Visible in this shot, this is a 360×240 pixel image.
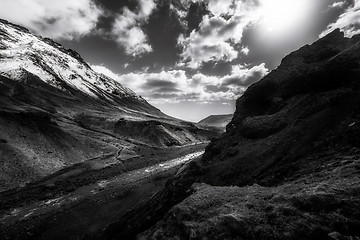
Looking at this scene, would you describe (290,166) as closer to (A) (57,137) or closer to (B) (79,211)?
(B) (79,211)

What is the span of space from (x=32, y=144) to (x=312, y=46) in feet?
253

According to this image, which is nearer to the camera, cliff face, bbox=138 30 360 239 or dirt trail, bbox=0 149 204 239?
cliff face, bbox=138 30 360 239

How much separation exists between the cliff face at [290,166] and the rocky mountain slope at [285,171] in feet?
0.22

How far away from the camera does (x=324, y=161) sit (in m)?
21.7

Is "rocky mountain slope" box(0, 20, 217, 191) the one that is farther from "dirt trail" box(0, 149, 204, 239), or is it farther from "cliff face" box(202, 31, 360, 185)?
"cliff face" box(202, 31, 360, 185)

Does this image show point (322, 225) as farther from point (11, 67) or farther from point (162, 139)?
point (11, 67)

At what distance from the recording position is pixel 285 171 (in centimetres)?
2347

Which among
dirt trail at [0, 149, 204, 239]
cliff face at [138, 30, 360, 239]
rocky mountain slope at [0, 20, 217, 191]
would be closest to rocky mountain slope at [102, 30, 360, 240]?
cliff face at [138, 30, 360, 239]

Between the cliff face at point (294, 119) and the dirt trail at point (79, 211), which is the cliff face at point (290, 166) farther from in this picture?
the dirt trail at point (79, 211)

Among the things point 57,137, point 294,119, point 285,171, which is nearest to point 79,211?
point 285,171

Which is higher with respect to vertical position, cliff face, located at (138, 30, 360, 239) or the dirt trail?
cliff face, located at (138, 30, 360, 239)

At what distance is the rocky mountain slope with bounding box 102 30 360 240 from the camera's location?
14477 mm

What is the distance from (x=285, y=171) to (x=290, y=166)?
3.18 ft

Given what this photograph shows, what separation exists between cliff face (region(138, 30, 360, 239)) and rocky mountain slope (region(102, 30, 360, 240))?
68 mm
